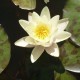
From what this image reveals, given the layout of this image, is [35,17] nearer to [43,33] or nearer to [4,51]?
[43,33]

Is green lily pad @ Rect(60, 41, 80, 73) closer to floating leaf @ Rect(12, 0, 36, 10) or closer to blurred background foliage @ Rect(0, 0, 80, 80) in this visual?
blurred background foliage @ Rect(0, 0, 80, 80)

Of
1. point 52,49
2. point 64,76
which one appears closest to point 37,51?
point 52,49

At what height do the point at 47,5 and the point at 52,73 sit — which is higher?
the point at 47,5

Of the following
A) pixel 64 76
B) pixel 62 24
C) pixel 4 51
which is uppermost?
pixel 62 24

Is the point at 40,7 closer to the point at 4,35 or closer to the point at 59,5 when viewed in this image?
the point at 59,5

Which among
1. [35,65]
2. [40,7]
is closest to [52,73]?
[35,65]

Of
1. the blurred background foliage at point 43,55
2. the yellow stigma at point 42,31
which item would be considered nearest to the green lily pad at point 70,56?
the blurred background foliage at point 43,55
